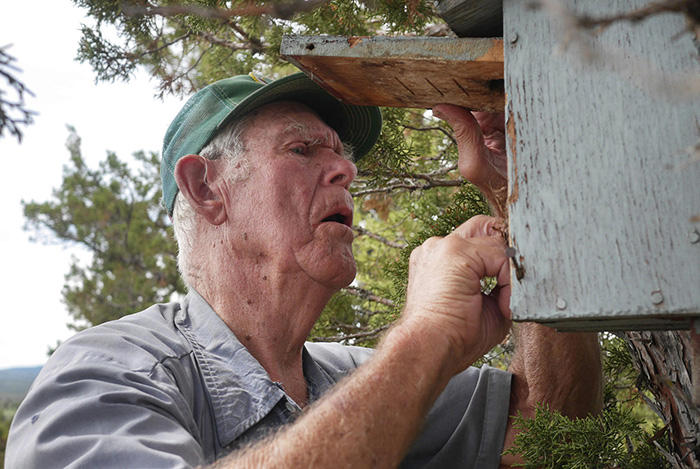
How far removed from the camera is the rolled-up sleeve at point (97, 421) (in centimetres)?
133

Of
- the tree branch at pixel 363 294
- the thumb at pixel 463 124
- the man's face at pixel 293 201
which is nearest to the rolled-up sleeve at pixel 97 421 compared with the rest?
the man's face at pixel 293 201

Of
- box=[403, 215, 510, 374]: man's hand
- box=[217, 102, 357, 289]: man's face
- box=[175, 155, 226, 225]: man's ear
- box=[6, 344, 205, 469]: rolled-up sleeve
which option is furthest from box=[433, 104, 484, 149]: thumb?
box=[6, 344, 205, 469]: rolled-up sleeve

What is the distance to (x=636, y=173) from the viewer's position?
1295 millimetres

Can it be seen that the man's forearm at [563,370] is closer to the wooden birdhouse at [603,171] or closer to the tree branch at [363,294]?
the wooden birdhouse at [603,171]

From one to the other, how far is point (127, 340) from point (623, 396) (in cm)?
241

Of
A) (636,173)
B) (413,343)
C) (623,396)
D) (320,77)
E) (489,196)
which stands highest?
(320,77)

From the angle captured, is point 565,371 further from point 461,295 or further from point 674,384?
point 461,295

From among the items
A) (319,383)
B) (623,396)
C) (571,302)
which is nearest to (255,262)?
(319,383)

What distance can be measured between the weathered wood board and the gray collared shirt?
2.72 ft

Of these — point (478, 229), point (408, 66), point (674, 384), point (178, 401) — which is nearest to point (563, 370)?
point (674, 384)

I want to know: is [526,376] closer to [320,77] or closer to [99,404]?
[320,77]

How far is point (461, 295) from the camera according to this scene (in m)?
1.54

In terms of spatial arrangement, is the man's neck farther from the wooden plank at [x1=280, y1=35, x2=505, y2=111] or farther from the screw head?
the screw head

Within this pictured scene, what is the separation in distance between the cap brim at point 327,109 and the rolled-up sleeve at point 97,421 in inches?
42.0
